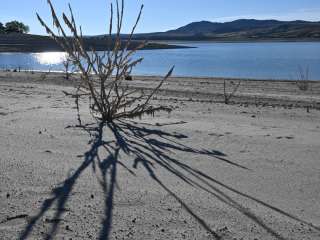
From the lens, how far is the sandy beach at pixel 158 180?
9.06ft

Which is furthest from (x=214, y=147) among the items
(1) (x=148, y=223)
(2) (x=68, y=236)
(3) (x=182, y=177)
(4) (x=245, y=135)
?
(2) (x=68, y=236)

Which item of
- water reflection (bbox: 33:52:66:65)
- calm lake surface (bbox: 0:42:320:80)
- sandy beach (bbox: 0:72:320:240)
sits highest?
sandy beach (bbox: 0:72:320:240)

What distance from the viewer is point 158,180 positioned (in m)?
3.60

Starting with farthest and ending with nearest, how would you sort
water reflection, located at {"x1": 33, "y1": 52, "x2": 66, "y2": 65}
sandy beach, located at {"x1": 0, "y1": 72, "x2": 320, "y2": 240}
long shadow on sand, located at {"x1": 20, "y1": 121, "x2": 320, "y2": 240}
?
water reflection, located at {"x1": 33, "y1": 52, "x2": 66, "y2": 65}
long shadow on sand, located at {"x1": 20, "y1": 121, "x2": 320, "y2": 240}
sandy beach, located at {"x1": 0, "y1": 72, "x2": 320, "y2": 240}

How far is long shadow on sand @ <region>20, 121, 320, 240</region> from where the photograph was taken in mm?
2867

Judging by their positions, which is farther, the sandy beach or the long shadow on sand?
the long shadow on sand

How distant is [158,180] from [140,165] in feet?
1.38

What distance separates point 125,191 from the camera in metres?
3.33

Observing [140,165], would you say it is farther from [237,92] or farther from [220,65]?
[220,65]

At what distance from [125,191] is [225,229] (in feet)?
2.73

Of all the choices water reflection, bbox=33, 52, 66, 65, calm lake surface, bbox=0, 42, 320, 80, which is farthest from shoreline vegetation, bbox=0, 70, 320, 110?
water reflection, bbox=33, 52, 66, 65

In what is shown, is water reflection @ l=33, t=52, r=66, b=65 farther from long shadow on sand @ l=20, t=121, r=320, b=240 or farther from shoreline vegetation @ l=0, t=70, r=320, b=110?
long shadow on sand @ l=20, t=121, r=320, b=240

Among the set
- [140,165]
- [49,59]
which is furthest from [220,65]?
[140,165]

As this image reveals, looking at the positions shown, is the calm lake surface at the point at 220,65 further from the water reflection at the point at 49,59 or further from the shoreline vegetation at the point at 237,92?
the shoreline vegetation at the point at 237,92
